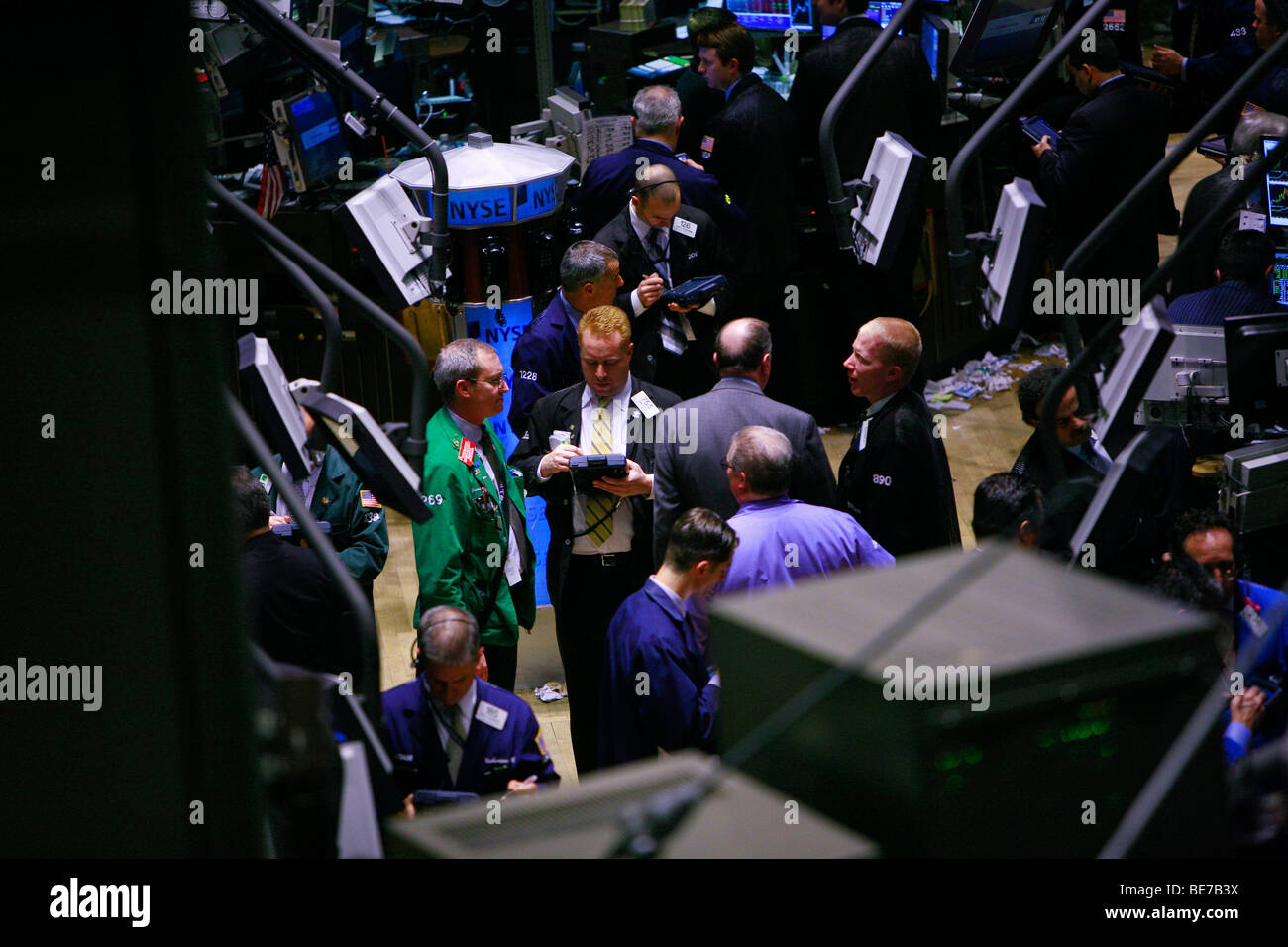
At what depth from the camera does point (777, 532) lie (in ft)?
13.1

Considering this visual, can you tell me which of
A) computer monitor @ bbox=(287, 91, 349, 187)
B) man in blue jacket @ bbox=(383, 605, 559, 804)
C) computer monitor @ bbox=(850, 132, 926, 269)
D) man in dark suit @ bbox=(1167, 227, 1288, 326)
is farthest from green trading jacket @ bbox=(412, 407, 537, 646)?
computer monitor @ bbox=(287, 91, 349, 187)

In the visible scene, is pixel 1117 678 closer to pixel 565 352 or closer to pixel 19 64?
pixel 19 64

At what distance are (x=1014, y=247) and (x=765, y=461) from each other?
2.89 feet

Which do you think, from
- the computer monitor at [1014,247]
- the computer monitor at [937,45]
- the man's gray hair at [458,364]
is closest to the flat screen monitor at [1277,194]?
the computer monitor at [937,45]

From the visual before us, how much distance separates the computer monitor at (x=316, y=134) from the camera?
6.66 metres

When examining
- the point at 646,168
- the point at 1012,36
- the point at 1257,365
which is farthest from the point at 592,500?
the point at 1012,36

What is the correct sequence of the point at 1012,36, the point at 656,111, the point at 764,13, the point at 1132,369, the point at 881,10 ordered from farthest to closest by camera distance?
1. the point at 764,13
2. the point at 881,10
3. the point at 1012,36
4. the point at 656,111
5. the point at 1132,369

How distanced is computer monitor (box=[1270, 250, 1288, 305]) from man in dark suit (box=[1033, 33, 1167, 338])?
1.25m

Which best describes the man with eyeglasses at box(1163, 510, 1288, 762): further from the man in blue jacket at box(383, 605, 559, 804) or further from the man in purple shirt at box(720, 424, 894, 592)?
the man in blue jacket at box(383, 605, 559, 804)

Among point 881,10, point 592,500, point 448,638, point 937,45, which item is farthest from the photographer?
point 881,10

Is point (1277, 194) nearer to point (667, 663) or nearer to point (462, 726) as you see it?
point (667, 663)

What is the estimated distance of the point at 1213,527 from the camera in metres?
3.85

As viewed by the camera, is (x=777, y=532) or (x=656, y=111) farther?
(x=656, y=111)
